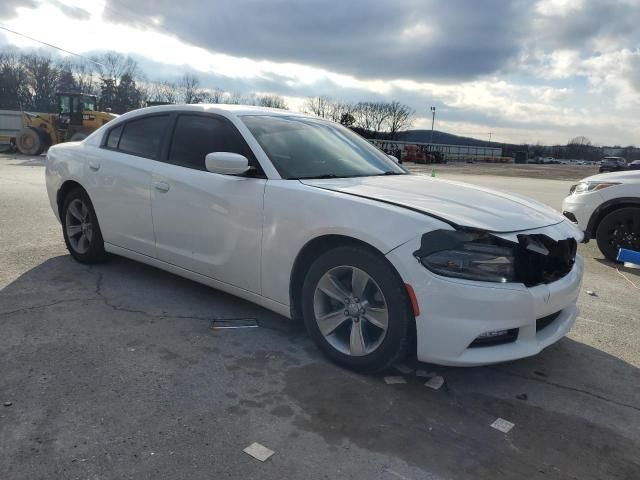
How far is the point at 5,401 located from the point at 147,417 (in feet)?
2.49

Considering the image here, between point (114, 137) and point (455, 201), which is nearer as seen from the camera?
point (455, 201)

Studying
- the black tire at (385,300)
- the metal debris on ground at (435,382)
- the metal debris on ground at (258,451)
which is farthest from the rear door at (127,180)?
the metal debris on ground at (435,382)

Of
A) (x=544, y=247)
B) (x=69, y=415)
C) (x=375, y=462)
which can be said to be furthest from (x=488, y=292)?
(x=69, y=415)

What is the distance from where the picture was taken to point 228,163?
3.51 metres

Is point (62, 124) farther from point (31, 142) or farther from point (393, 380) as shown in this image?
point (393, 380)

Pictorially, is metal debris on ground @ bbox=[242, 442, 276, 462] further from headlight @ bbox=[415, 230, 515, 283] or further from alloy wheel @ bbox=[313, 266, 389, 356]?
headlight @ bbox=[415, 230, 515, 283]

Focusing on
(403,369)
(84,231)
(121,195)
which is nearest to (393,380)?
(403,369)

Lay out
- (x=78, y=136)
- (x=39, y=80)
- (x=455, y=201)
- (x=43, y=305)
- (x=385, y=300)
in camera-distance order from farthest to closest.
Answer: (x=39, y=80) → (x=78, y=136) → (x=43, y=305) → (x=455, y=201) → (x=385, y=300)

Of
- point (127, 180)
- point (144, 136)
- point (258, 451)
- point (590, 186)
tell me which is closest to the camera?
point (258, 451)

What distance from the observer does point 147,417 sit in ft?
8.57

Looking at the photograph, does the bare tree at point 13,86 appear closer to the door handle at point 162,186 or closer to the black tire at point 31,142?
the black tire at point 31,142

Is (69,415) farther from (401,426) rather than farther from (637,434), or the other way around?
(637,434)

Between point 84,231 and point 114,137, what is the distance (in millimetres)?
1007

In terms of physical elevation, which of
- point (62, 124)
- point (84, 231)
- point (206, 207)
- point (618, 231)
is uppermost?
point (62, 124)
